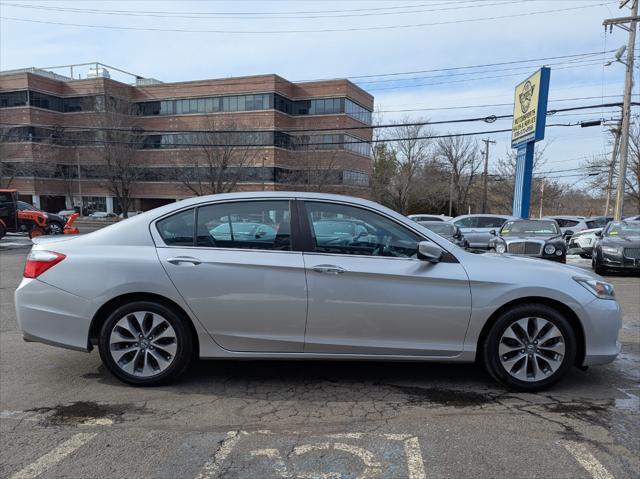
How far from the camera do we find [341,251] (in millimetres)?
3744

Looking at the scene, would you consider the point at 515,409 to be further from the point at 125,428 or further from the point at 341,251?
the point at 125,428

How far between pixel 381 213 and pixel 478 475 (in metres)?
2.07

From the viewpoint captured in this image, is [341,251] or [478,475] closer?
[478,475]

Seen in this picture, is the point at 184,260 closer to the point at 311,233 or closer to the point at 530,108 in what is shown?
the point at 311,233

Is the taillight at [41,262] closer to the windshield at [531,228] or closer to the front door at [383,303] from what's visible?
the front door at [383,303]

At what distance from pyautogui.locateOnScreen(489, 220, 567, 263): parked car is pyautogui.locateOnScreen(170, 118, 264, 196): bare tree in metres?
29.7

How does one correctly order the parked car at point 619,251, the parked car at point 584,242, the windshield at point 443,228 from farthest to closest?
the windshield at point 443,228, the parked car at point 584,242, the parked car at point 619,251

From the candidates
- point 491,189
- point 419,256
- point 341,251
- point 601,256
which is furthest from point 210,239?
point 491,189

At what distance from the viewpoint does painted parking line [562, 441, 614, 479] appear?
2.58m

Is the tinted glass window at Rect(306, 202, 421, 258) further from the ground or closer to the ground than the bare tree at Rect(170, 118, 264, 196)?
closer to the ground

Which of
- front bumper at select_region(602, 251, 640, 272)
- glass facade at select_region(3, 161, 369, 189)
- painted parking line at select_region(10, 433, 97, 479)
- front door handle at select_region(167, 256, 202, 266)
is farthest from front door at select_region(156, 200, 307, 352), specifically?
glass facade at select_region(3, 161, 369, 189)

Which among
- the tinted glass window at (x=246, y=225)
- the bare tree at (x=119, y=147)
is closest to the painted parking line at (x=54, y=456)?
the tinted glass window at (x=246, y=225)

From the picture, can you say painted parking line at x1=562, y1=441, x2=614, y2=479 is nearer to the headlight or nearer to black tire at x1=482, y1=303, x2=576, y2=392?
black tire at x1=482, y1=303, x2=576, y2=392

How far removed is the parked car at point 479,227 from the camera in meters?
19.8
